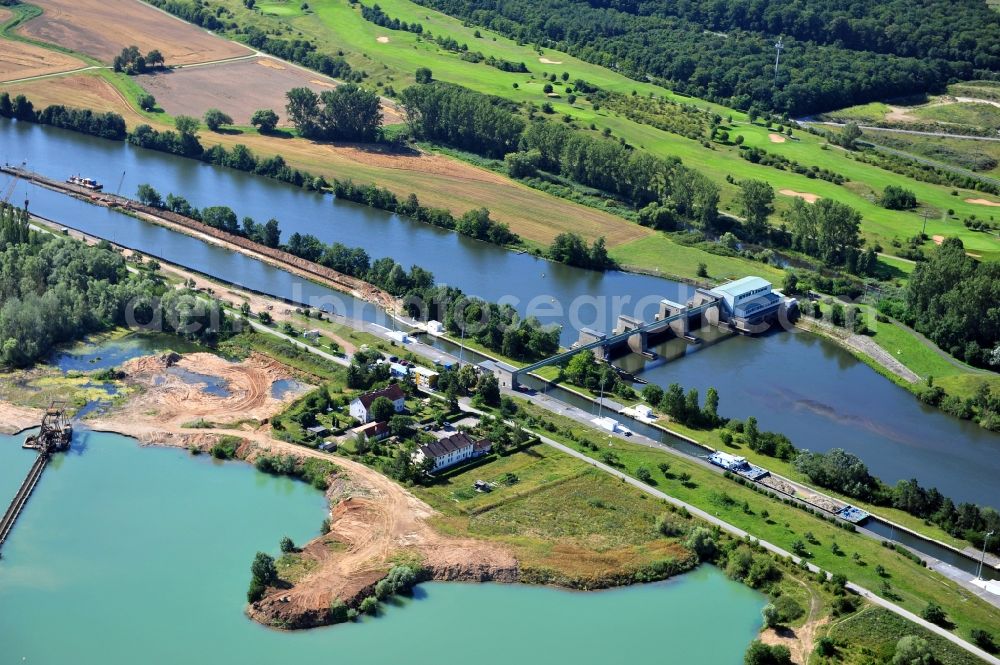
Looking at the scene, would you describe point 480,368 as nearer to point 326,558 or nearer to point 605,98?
point 326,558

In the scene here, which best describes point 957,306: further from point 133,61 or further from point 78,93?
point 133,61

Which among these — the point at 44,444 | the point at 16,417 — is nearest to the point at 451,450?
the point at 44,444

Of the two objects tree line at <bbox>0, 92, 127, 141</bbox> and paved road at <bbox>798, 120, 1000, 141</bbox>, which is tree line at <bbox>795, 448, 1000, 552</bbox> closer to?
paved road at <bbox>798, 120, 1000, 141</bbox>

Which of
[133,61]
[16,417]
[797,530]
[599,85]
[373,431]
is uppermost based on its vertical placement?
[599,85]

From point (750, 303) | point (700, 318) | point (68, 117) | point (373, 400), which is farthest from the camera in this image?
point (68, 117)

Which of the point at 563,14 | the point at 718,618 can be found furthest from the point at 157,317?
the point at 563,14
